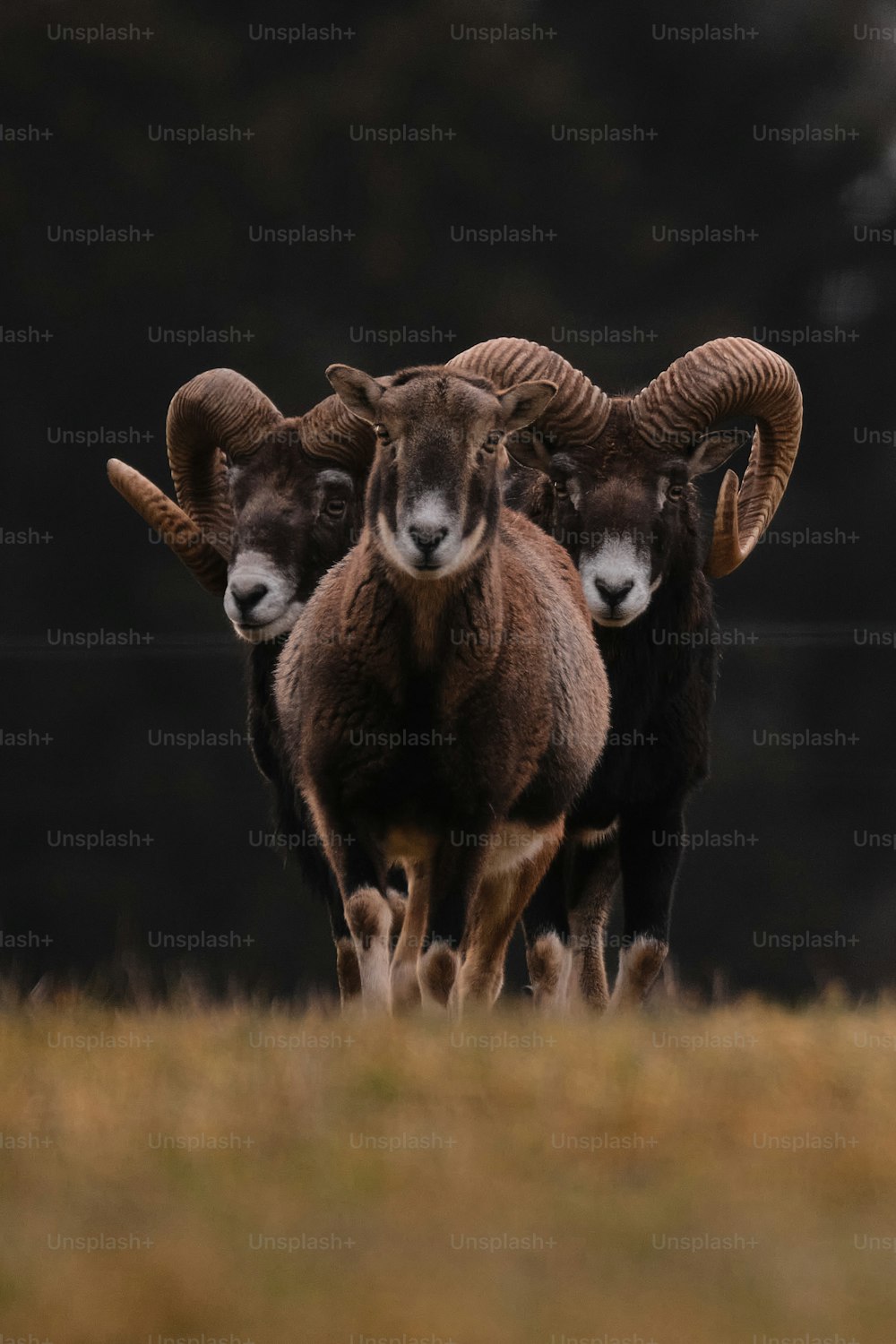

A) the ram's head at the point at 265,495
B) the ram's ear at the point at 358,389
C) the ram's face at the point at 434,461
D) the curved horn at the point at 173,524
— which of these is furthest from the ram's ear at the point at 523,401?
the curved horn at the point at 173,524

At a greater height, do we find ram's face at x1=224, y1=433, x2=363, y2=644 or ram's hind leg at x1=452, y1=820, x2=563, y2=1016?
ram's face at x1=224, y1=433, x2=363, y2=644

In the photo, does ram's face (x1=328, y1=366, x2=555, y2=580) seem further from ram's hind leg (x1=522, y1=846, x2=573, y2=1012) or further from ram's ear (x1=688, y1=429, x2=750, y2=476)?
ram's ear (x1=688, y1=429, x2=750, y2=476)

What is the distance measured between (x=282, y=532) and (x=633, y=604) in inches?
66.4

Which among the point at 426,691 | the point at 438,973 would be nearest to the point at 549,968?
the point at 438,973

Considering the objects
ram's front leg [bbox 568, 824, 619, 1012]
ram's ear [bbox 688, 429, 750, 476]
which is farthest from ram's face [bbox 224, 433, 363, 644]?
ram's front leg [bbox 568, 824, 619, 1012]

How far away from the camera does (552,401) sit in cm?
920

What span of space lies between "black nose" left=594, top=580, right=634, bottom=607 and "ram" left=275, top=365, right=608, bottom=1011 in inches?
41.5

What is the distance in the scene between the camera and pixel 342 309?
A: 81.4 ft

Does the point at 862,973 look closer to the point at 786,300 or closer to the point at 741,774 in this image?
the point at 741,774

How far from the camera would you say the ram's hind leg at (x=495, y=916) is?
7.89 m

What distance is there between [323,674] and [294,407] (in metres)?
15.4

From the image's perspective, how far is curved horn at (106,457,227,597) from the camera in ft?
33.9

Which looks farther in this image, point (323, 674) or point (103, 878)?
point (103, 878)

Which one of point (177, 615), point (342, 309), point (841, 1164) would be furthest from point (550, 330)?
point (841, 1164)
